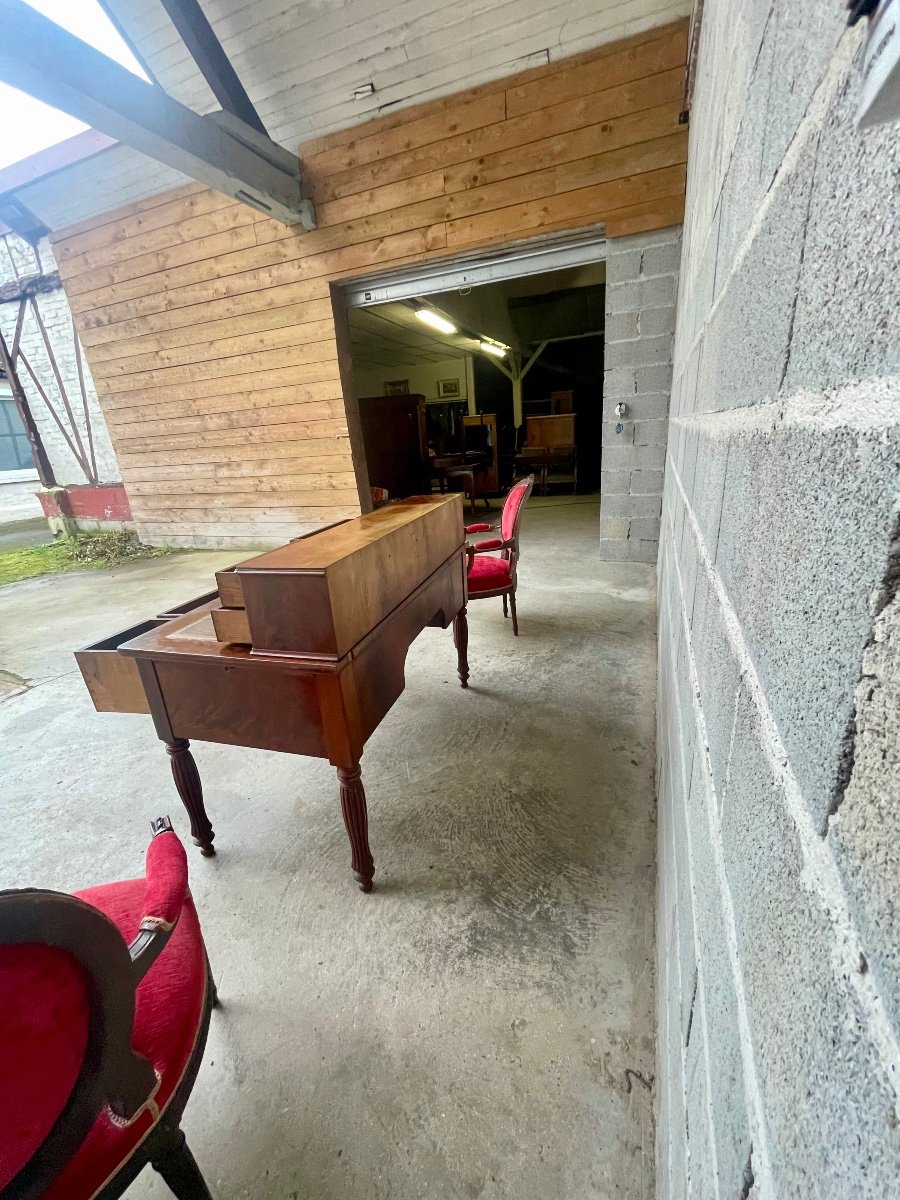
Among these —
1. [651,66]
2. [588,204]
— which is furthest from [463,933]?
[651,66]

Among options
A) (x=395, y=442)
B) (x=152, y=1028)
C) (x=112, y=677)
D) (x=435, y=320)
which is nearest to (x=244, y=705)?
(x=112, y=677)

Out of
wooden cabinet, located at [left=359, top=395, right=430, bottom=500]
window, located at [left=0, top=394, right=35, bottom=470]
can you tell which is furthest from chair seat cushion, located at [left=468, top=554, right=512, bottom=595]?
window, located at [left=0, top=394, right=35, bottom=470]

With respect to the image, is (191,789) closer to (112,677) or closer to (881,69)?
(112,677)

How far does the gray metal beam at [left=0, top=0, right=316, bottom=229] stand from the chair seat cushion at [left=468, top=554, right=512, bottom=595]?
3238 millimetres

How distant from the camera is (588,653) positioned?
264 cm

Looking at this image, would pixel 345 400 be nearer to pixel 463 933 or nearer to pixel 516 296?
pixel 463 933

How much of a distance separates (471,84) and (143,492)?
518 centimetres

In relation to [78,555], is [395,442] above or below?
above

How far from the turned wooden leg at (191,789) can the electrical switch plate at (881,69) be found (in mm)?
1618

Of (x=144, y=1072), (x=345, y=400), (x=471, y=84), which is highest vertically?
(x=471, y=84)

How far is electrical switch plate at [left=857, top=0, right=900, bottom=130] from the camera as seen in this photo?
0.59ft

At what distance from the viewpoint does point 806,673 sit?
0.90 ft

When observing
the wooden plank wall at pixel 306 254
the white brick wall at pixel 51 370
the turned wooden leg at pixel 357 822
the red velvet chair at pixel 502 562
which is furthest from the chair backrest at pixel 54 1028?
the white brick wall at pixel 51 370

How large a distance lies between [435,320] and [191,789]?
22.2ft
